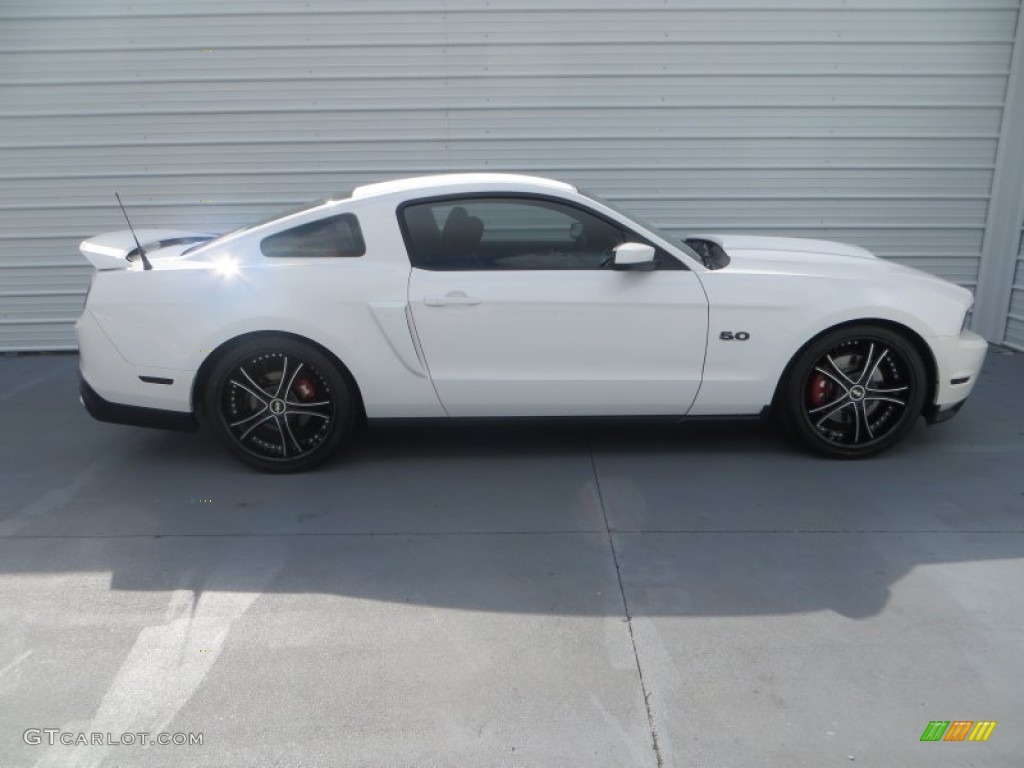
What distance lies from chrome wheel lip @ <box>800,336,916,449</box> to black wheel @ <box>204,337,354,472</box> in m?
2.41

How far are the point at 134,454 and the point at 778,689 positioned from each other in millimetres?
3729

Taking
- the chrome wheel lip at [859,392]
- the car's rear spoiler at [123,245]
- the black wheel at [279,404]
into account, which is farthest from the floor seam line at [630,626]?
the car's rear spoiler at [123,245]

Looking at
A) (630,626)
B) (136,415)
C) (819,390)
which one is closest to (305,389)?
(136,415)

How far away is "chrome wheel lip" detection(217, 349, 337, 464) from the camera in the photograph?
441 cm

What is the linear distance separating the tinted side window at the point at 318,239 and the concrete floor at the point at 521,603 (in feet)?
3.73

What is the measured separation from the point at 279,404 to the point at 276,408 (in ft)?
0.09

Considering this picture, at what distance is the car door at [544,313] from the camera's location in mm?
4336

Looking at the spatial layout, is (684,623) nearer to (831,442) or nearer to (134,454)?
(831,442)

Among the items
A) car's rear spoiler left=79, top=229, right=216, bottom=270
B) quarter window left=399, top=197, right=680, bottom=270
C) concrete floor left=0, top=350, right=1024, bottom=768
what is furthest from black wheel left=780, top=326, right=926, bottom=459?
car's rear spoiler left=79, top=229, right=216, bottom=270

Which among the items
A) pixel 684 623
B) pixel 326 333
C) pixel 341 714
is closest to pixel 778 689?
pixel 684 623

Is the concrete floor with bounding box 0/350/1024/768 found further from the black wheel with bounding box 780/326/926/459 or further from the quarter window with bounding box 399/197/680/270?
the quarter window with bounding box 399/197/680/270

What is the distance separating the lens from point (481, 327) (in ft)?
14.3

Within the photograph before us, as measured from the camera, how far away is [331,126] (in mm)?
6832

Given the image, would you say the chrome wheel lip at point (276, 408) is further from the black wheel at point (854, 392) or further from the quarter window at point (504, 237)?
the black wheel at point (854, 392)
